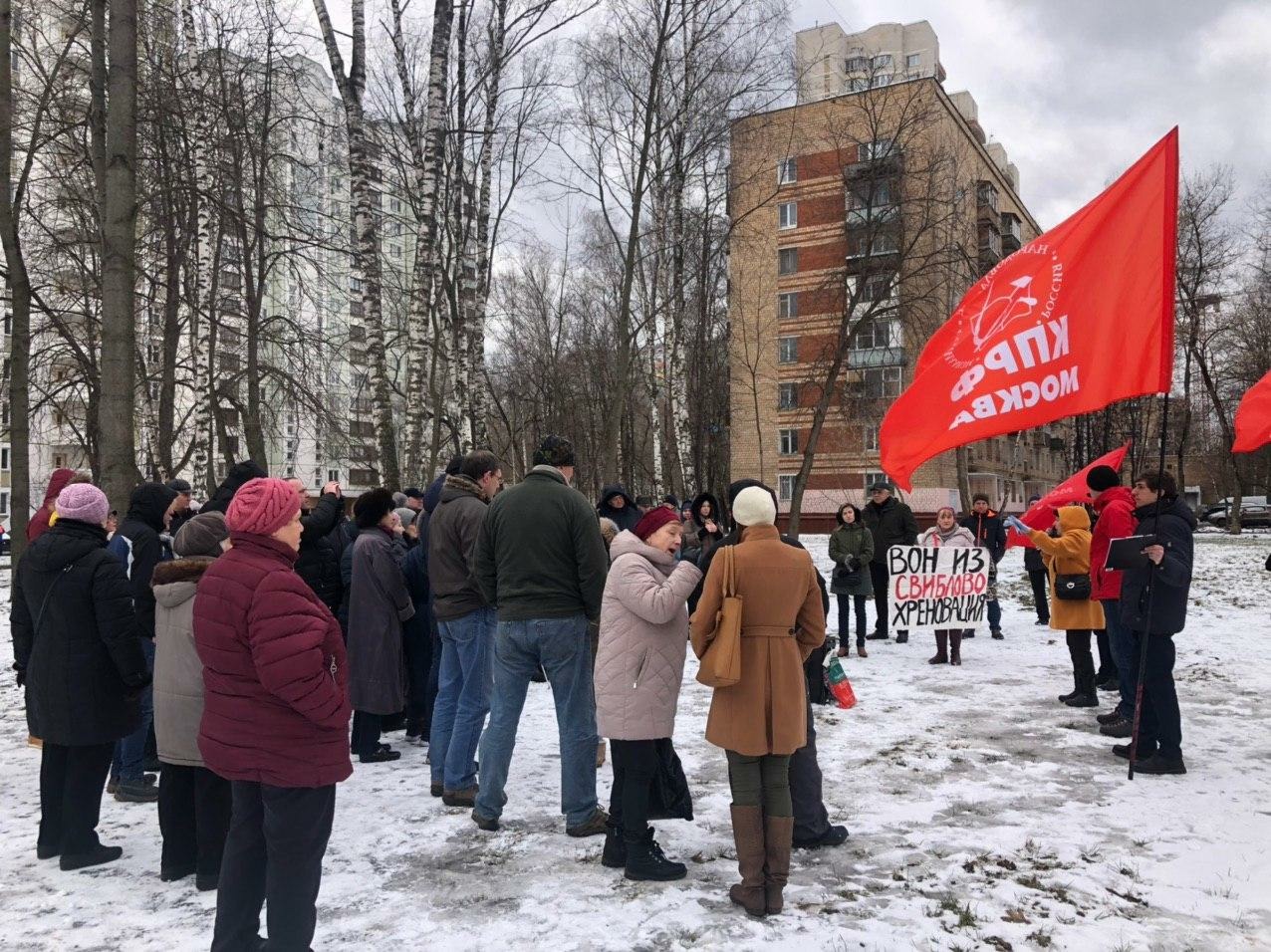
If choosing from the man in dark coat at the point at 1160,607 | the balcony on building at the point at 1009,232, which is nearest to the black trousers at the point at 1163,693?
the man in dark coat at the point at 1160,607

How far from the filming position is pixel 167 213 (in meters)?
13.2

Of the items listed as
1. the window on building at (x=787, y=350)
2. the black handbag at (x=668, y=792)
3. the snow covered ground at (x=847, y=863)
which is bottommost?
the snow covered ground at (x=847, y=863)

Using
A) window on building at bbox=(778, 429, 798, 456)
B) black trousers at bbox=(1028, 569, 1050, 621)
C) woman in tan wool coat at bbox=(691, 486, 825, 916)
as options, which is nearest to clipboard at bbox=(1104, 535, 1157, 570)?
woman in tan wool coat at bbox=(691, 486, 825, 916)

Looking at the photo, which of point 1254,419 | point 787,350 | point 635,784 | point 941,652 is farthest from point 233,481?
point 787,350

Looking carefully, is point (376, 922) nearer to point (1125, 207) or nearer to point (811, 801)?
point (811, 801)

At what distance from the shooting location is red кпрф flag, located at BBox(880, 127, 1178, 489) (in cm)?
543

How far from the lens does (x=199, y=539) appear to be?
4.48 metres

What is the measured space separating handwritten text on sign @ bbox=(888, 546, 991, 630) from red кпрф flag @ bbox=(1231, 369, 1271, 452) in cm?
464

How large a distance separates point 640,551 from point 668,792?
1.51 m

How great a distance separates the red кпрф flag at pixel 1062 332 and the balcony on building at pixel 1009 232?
169 feet

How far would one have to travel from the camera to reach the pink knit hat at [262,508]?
133 inches

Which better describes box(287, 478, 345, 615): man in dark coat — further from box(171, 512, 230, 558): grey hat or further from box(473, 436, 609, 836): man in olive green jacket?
box(473, 436, 609, 836): man in olive green jacket

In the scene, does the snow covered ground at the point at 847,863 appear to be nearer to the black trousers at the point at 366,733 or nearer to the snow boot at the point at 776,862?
the snow boot at the point at 776,862

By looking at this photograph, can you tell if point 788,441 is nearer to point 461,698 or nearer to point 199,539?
point 461,698
